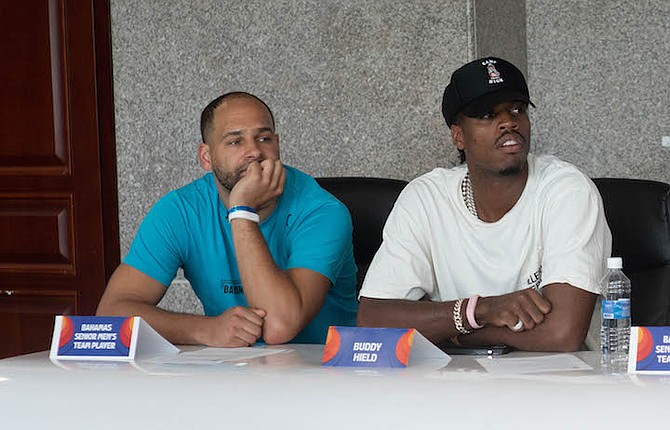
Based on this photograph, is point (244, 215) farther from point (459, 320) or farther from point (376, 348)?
point (376, 348)

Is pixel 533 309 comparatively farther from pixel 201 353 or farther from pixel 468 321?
pixel 201 353

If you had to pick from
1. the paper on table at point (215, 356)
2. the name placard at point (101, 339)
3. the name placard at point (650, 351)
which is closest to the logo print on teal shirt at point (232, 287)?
the paper on table at point (215, 356)

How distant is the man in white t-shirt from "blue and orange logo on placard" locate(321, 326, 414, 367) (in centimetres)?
47

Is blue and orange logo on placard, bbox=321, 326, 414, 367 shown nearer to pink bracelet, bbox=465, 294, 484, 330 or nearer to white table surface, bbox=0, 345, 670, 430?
white table surface, bbox=0, 345, 670, 430

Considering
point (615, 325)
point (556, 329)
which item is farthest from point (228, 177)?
point (615, 325)

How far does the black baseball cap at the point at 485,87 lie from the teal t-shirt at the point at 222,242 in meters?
0.40

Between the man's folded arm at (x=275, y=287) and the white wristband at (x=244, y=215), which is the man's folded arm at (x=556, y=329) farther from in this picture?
the white wristband at (x=244, y=215)

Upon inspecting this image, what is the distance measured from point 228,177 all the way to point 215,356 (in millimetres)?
737

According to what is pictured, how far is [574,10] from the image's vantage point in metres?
3.73

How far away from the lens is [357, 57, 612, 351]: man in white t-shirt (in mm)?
2348

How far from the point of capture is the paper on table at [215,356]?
6.62ft

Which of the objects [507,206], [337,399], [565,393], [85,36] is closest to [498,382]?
[565,393]

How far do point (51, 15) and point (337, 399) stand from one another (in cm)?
279

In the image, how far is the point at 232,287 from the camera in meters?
2.71
